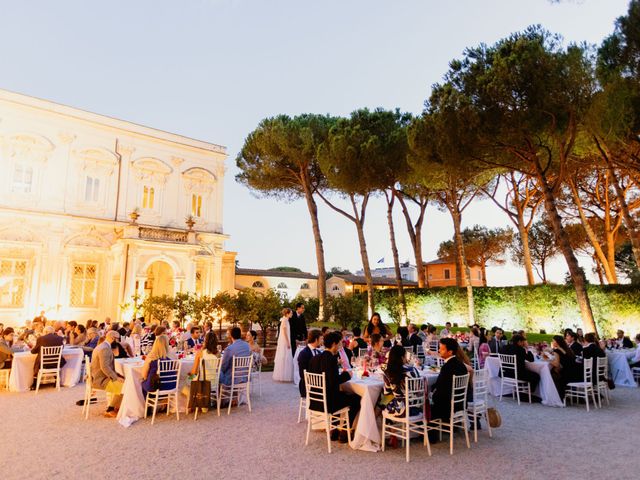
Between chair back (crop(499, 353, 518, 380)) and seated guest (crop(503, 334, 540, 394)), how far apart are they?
0.02 m

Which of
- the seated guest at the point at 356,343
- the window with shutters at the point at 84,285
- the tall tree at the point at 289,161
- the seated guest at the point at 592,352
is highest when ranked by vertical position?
the tall tree at the point at 289,161

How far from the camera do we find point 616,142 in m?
11.9

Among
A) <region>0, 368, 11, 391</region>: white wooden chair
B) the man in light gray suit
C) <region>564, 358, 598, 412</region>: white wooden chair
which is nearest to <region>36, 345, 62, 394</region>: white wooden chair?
<region>0, 368, 11, 391</region>: white wooden chair

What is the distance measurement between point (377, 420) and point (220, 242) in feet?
58.9

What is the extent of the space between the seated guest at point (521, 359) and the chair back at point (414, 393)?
3.33 m

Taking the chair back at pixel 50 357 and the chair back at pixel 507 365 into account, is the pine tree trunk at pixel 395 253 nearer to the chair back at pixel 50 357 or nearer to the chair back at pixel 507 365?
the chair back at pixel 507 365

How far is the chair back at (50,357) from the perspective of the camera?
8.05 metres

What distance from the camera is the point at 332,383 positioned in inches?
195

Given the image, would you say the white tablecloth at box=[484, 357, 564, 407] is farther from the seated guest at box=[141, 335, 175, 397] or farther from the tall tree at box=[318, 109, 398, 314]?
the tall tree at box=[318, 109, 398, 314]

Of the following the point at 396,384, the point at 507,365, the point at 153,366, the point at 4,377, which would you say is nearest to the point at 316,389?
the point at 396,384

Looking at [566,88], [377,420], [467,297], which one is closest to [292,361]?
[377,420]

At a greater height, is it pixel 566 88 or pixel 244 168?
pixel 244 168

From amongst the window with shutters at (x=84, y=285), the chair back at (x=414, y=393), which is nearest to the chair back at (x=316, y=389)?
the chair back at (x=414, y=393)

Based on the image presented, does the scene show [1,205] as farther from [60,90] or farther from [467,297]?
[467,297]
